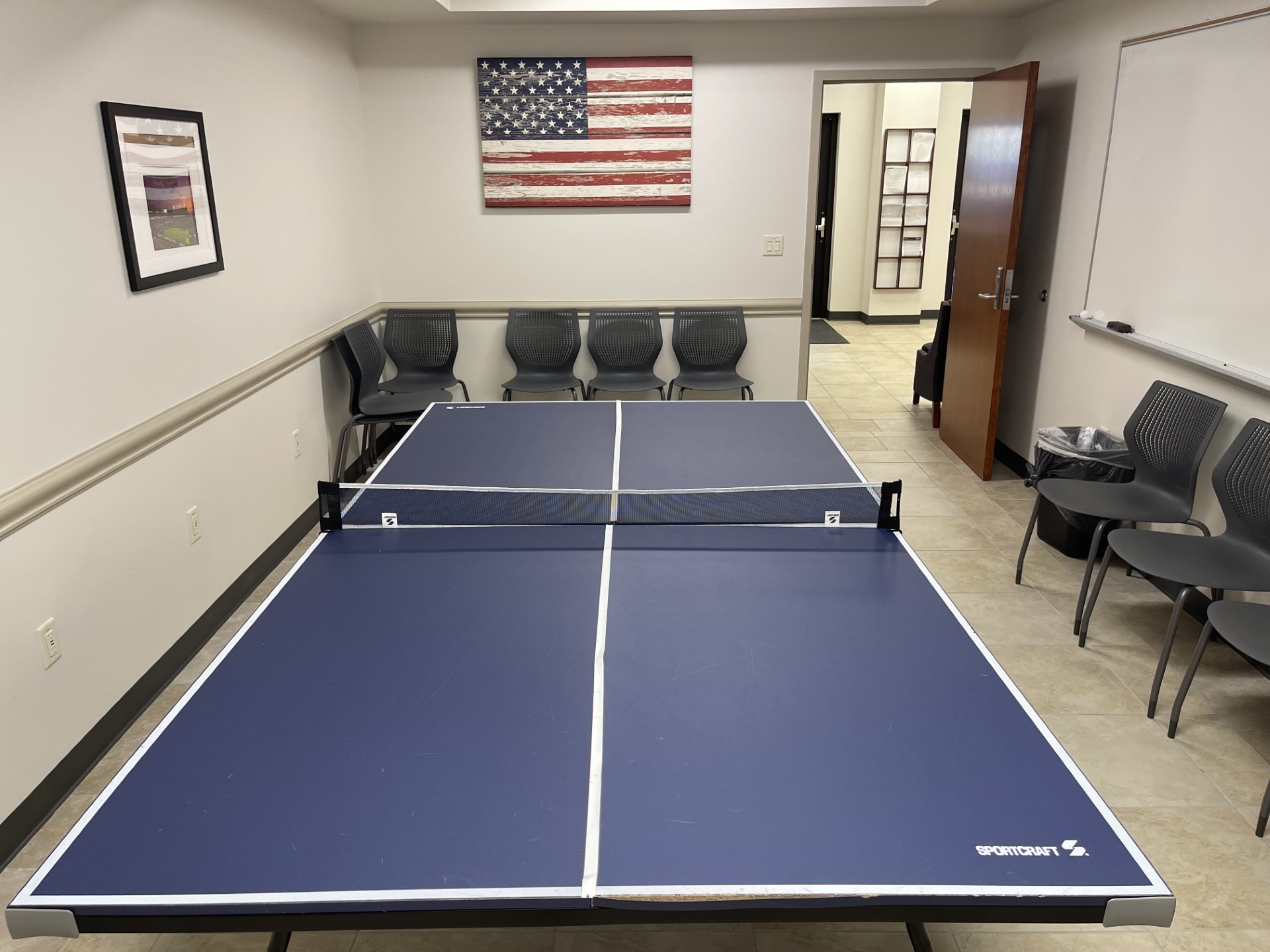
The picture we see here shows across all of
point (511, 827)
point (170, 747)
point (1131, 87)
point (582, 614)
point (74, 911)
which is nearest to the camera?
point (74, 911)

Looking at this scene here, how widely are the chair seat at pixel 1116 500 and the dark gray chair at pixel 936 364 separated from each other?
2.32m

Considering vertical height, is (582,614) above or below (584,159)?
below

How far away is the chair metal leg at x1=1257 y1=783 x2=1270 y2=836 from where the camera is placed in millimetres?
2481

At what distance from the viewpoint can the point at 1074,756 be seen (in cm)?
287

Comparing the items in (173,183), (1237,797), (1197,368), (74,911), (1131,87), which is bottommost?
(1237,797)

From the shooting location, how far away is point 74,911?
1323 mm

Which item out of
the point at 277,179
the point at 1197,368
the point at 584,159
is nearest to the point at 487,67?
the point at 584,159

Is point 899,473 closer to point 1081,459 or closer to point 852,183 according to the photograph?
point 1081,459

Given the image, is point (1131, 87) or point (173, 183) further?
point (1131, 87)

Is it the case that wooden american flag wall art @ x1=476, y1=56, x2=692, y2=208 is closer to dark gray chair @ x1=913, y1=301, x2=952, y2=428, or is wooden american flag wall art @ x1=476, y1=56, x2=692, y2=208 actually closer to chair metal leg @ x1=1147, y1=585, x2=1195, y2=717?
dark gray chair @ x1=913, y1=301, x2=952, y2=428

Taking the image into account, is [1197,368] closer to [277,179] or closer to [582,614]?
[582,614]

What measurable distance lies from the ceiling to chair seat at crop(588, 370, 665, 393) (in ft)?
6.95

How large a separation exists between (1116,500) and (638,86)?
368 centimetres

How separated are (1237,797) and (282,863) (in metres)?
2.70
